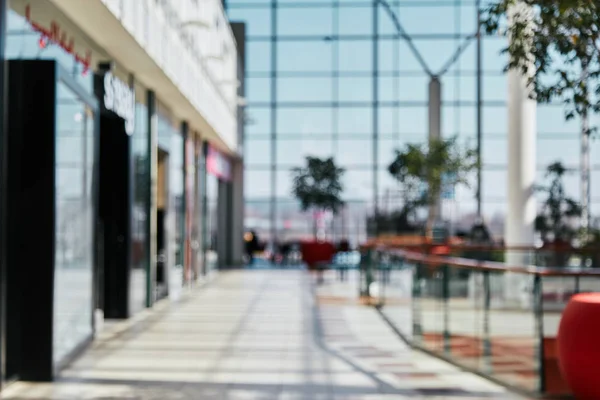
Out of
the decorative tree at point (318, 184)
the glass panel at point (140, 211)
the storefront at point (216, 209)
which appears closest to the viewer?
the glass panel at point (140, 211)

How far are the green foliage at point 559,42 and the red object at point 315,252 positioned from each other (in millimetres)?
18670

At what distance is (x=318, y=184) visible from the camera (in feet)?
98.9

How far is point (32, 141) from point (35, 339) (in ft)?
4.94

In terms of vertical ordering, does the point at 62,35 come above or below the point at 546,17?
above

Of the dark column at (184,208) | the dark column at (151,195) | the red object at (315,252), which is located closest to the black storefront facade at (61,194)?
the dark column at (151,195)

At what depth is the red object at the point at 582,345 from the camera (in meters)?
5.77

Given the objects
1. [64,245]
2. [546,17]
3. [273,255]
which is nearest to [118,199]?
[64,245]

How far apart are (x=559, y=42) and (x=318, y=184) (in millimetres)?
24613

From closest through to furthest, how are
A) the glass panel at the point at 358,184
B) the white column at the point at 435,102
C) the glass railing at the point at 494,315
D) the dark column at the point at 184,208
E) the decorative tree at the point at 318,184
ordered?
the glass railing at the point at 494,315 → the dark column at the point at 184,208 → the white column at the point at 435,102 → the decorative tree at the point at 318,184 → the glass panel at the point at 358,184

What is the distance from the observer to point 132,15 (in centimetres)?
1020

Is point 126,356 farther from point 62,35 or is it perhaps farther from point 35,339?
point 62,35

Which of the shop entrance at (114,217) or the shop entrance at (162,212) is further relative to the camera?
the shop entrance at (162,212)

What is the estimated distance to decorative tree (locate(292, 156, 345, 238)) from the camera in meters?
29.8

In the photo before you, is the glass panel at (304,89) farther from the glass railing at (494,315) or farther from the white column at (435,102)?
the glass railing at (494,315)
